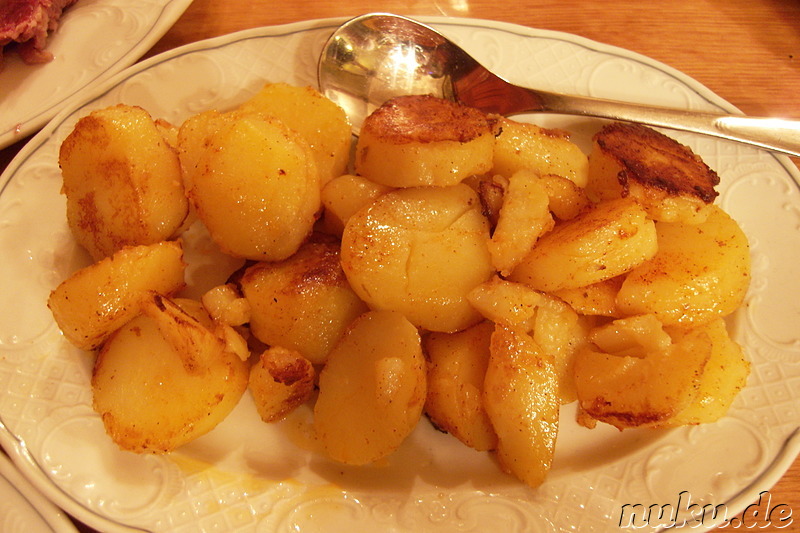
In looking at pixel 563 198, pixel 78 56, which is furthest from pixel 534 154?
pixel 78 56

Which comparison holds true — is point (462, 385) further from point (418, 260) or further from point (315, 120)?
point (315, 120)

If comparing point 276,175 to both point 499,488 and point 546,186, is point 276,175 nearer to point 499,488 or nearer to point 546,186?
point 546,186

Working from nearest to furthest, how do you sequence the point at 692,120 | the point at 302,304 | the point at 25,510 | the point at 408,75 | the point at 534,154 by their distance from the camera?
the point at 25,510 → the point at 302,304 → the point at 534,154 → the point at 692,120 → the point at 408,75

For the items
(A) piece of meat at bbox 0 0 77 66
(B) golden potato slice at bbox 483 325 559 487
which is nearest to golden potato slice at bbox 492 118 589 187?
(B) golden potato slice at bbox 483 325 559 487

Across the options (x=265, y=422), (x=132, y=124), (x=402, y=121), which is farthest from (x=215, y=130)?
(x=265, y=422)

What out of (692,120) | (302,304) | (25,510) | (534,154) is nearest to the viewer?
(25,510)


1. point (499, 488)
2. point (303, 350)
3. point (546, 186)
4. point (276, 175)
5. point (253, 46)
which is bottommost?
point (499, 488)

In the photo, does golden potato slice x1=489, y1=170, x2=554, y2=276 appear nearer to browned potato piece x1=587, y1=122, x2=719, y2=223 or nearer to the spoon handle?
browned potato piece x1=587, y1=122, x2=719, y2=223
